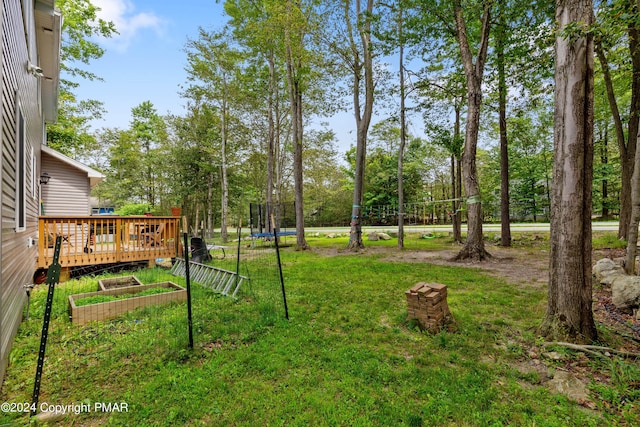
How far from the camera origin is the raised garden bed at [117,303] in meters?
3.60

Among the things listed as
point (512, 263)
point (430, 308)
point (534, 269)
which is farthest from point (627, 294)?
point (512, 263)

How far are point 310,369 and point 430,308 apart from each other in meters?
1.61

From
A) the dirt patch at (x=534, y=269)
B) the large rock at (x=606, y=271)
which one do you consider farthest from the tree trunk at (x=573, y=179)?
the large rock at (x=606, y=271)

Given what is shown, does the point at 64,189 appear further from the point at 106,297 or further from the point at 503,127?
the point at 503,127

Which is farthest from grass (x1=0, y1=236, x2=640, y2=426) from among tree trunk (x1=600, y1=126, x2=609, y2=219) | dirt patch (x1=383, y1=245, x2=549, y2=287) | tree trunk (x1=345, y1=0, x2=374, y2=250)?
tree trunk (x1=600, y1=126, x2=609, y2=219)

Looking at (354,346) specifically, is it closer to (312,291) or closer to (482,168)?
(312,291)

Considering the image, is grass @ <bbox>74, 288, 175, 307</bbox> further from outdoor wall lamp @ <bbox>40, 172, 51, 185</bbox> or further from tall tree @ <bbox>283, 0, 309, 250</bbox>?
outdoor wall lamp @ <bbox>40, 172, 51, 185</bbox>

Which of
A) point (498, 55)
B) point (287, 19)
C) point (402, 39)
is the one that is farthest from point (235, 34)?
point (498, 55)

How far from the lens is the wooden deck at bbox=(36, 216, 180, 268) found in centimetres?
586

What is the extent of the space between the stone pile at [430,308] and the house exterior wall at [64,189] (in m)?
12.3

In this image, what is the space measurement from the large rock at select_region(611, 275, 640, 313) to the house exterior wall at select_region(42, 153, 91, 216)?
14.7m

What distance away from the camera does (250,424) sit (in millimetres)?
1851

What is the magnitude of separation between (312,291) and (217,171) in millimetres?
16537

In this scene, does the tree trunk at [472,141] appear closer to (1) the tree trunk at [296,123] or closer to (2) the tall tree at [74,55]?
(1) the tree trunk at [296,123]
